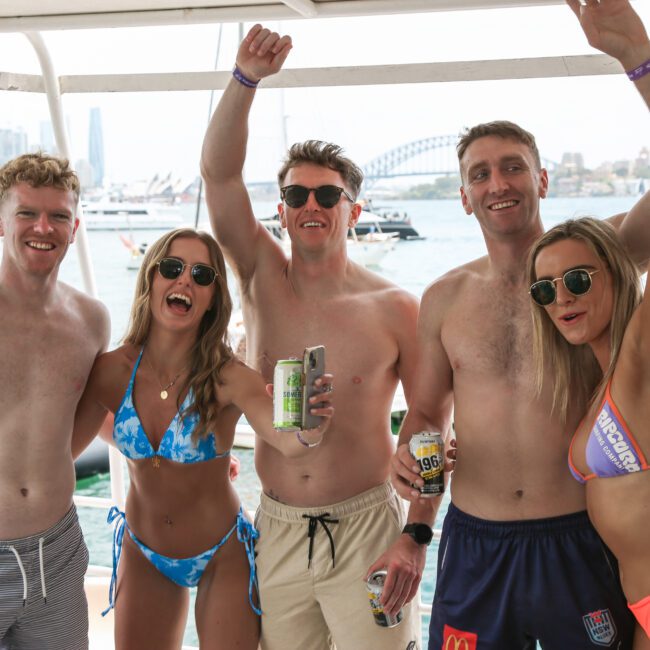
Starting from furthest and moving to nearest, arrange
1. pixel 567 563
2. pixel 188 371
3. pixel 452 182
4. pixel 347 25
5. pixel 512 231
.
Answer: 1. pixel 347 25
2. pixel 452 182
3. pixel 188 371
4. pixel 512 231
5. pixel 567 563

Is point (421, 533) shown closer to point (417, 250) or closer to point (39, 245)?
point (39, 245)

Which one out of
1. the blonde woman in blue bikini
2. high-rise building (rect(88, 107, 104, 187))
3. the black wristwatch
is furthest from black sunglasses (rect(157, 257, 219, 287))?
high-rise building (rect(88, 107, 104, 187))

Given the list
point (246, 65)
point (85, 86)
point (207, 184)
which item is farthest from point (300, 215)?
point (85, 86)

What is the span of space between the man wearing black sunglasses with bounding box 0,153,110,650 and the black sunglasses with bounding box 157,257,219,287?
35 centimetres

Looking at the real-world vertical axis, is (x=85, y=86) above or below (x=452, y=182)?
below

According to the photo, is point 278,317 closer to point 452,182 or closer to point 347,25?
point 452,182

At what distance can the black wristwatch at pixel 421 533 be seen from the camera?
247 centimetres

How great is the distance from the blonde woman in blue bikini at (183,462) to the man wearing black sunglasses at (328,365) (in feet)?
0.48

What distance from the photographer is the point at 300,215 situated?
8.99ft

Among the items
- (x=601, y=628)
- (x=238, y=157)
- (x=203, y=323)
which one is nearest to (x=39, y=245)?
(x=203, y=323)

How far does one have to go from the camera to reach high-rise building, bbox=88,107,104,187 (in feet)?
130

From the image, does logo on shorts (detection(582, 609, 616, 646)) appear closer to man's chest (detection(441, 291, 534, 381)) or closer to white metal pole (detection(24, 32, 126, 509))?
man's chest (detection(441, 291, 534, 381))

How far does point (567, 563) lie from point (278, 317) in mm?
1212

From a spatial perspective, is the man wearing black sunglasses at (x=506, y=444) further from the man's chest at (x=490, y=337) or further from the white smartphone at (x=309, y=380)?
the white smartphone at (x=309, y=380)
